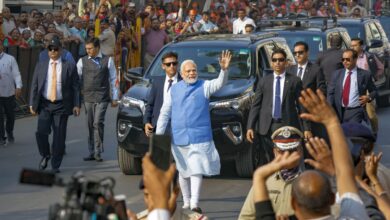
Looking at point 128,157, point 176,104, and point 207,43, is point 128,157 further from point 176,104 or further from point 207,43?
point 176,104

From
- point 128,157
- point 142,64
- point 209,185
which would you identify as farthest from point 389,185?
point 142,64

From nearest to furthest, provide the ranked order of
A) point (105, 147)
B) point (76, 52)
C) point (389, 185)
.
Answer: point (389, 185)
point (105, 147)
point (76, 52)

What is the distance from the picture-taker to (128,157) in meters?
14.8

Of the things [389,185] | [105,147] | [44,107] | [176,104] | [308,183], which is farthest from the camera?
[105,147]

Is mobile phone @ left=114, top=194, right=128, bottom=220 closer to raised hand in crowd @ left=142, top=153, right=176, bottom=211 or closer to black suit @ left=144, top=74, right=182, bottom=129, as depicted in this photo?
raised hand in crowd @ left=142, top=153, right=176, bottom=211

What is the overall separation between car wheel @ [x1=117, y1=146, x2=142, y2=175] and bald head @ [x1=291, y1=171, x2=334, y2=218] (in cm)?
972

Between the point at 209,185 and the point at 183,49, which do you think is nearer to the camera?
the point at 209,185

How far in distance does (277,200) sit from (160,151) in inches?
126

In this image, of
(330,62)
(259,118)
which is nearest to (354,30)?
(330,62)

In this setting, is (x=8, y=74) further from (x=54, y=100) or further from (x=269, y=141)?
(x=269, y=141)

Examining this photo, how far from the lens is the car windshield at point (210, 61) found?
15.2 metres

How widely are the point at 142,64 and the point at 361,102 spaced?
13.9m

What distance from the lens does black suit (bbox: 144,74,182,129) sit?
13016 mm

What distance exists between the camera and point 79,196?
386cm
